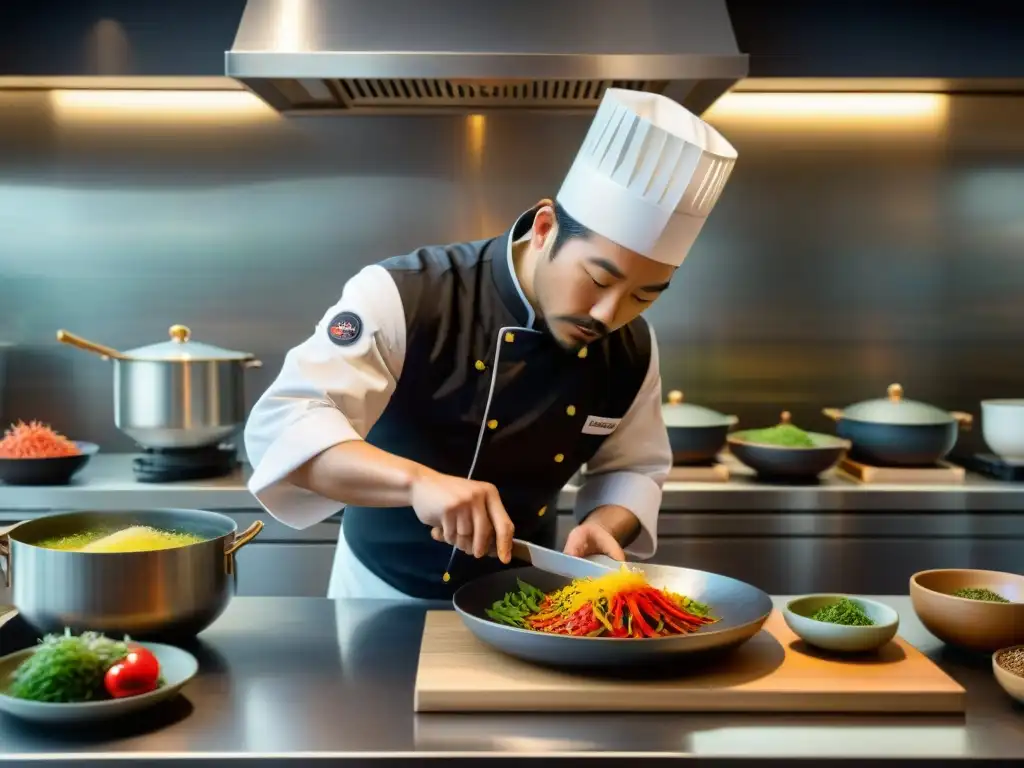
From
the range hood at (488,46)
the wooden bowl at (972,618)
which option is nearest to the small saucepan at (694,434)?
the range hood at (488,46)

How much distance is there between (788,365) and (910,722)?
2.31m

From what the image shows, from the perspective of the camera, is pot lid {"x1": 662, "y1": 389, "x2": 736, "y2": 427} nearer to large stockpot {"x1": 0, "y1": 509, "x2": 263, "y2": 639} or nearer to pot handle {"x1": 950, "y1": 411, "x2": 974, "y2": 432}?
pot handle {"x1": 950, "y1": 411, "x2": 974, "y2": 432}

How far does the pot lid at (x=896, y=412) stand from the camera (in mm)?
3164

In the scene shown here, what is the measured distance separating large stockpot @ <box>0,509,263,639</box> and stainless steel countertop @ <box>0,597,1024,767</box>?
89 millimetres

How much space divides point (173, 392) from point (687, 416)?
140 cm

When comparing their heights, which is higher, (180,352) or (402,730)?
(180,352)

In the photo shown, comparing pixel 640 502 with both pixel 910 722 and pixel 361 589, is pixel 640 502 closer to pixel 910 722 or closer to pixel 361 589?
pixel 361 589

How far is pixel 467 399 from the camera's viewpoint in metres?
2.00

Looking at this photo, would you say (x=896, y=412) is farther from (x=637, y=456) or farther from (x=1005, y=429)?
(x=637, y=456)

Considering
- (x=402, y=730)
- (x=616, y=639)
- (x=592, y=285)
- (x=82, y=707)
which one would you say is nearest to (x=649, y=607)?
(x=616, y=639)

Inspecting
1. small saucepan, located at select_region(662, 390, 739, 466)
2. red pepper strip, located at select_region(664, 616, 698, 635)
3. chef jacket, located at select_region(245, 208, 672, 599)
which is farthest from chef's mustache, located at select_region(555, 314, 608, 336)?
small saucepan, located at select_region(662, 390, 739, 466)

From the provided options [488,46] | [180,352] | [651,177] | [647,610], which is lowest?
[647,610]

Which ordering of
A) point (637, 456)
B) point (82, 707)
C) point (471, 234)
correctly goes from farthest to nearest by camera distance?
point (471, 234), point (637, 456), point (82, 707)

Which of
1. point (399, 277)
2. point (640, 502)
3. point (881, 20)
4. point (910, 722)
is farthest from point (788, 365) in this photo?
point (910, 722)
